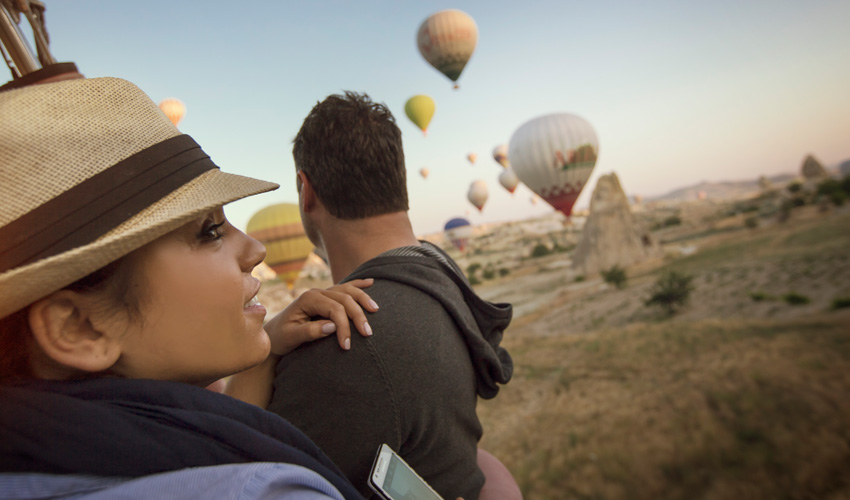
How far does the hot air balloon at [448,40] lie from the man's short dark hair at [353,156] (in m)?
22.2

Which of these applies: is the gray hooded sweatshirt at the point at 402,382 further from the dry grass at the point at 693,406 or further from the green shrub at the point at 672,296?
the green shrub at the point at 672,296

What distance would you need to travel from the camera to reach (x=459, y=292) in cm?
169

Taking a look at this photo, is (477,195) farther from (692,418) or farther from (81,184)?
(81,184)

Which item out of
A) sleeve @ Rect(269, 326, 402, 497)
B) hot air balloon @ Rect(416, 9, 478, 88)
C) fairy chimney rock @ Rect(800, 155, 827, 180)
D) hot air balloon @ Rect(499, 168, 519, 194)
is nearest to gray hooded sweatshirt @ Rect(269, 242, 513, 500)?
sleeve @ Rect(269, 326, 402, 497)

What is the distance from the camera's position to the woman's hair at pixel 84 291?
83 cm

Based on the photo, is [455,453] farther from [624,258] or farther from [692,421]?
[624,258]

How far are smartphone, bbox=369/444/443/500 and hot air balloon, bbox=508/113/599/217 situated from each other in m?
21.3

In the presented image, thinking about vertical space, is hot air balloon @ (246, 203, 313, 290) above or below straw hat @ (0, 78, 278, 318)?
below

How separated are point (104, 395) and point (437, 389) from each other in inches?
33.2

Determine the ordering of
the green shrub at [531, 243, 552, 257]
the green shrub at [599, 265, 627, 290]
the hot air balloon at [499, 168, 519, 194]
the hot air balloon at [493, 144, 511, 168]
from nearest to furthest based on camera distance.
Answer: the green shrub at [599, 265, 627, 290] < the hot air balloon at [493, 144, 511, 168] < the hot air balloon at [499, 168, 519, 194] < the green shrub at [531, 243, 552, 257]

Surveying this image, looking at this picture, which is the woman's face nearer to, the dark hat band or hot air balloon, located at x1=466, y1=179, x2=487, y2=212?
the dark hat band

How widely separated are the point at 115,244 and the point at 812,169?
65.6m

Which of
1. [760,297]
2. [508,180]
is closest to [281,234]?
[760,297]

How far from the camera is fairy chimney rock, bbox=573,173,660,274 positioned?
1090 inches
